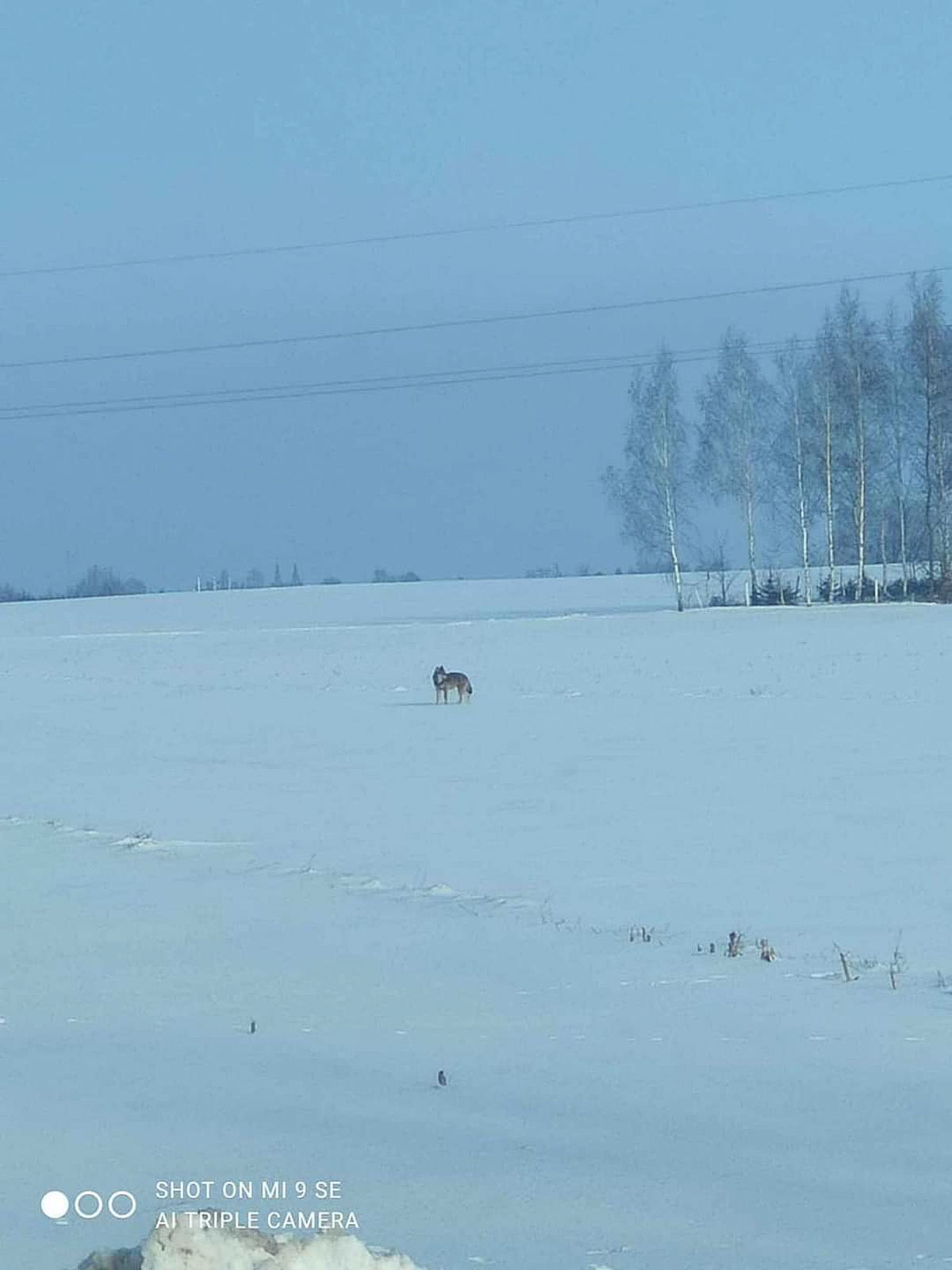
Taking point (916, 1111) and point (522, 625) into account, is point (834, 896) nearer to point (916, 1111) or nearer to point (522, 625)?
point (916, 1111)

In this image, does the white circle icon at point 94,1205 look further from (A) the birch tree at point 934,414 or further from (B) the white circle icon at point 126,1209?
(A) the birch tree at point 934,414

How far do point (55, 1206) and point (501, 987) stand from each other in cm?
319

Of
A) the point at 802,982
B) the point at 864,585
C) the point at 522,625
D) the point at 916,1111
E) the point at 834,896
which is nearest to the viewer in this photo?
the point at 916,1111

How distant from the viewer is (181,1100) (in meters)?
5.75

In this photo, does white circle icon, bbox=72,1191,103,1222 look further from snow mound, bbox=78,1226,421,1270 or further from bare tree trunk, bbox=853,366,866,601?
bare tree trunk, bbox=853,366,866,601

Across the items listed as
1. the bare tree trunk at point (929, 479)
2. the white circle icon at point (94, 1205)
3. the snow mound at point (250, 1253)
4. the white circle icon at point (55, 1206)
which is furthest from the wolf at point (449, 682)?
the bare tree trunk at point (929, 479)

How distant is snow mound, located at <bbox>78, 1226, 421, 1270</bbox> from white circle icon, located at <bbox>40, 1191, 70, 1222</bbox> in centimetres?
175

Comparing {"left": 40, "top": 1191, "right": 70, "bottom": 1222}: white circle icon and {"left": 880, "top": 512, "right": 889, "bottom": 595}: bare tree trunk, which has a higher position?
{"left": 880, "top": 512, "right": 889, "bottom": 595}: bare tree trunk

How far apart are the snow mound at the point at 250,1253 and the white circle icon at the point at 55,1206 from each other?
1753mm

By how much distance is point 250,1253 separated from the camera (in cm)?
272

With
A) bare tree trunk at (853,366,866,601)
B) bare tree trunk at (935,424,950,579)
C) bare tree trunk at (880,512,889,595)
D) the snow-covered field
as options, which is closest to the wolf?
the snow-covered field

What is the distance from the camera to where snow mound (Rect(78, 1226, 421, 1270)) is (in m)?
2.69

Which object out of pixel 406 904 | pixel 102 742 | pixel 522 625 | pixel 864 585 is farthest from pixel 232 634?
pixel 406 904

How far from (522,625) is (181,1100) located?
4213 centimetres
